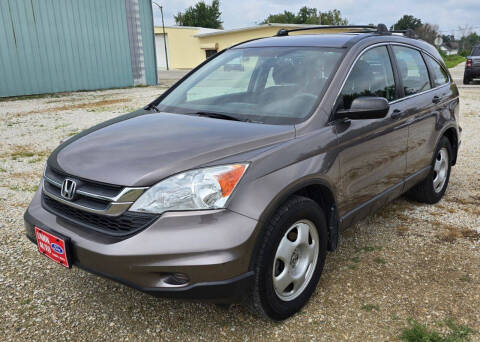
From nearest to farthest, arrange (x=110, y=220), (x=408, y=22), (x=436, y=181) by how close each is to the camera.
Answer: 1. (x=110, y=220)
2. (x=436, y=181)
3. (x=408, y=22)

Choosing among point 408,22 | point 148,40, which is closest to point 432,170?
point 148,40

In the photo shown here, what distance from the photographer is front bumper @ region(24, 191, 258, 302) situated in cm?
199

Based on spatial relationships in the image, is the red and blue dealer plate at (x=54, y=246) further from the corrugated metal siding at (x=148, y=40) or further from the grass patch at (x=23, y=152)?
the corrugated metal siding at (x=148, y=40)

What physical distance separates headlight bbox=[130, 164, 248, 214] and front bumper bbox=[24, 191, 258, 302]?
0.16 ft

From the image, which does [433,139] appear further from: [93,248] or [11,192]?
[11,192]

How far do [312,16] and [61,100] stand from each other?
66.4 metres

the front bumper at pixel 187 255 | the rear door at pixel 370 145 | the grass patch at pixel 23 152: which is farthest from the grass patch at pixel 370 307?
the grass patch at pixel 23 152

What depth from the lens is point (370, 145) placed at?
3002 millimetres

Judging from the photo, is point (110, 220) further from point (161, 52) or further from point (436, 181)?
point (161, 52)

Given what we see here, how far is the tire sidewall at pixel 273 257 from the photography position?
2189mm

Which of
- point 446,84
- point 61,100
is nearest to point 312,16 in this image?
point 61,100

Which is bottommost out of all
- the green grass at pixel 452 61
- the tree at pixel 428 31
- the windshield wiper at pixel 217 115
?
the green grass at pixel 452 61

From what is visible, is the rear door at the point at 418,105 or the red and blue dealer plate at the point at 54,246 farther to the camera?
the rear door at the point at 418,105

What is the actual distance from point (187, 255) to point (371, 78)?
2.06 meters
